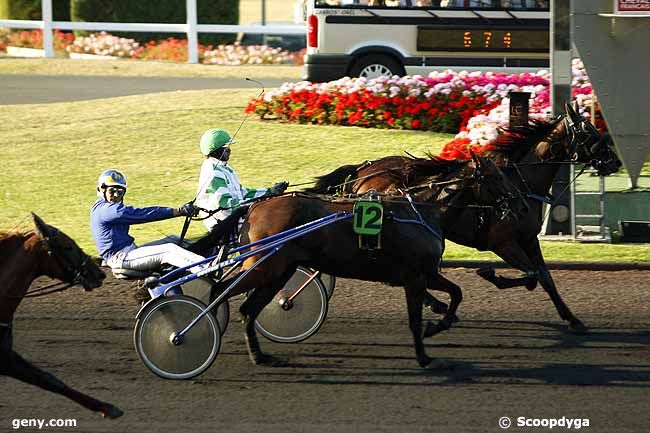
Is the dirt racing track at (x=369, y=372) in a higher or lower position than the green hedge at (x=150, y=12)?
lower

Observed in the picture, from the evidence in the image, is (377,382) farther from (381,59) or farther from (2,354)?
(381,59)

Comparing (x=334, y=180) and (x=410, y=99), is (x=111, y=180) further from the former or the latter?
(x=410, y=99)

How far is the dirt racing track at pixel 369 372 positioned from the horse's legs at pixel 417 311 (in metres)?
0.10

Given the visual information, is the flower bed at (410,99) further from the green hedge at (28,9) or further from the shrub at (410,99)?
the green hedge at (28,9)

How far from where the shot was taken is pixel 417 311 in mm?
7984

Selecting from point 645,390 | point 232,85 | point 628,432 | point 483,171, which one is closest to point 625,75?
point 483,171

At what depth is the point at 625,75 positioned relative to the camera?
469 inches

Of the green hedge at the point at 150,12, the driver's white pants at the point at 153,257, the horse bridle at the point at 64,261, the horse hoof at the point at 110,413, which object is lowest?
the horse hoof at the point at 110,413

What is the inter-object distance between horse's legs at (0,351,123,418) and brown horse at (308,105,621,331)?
317 cm

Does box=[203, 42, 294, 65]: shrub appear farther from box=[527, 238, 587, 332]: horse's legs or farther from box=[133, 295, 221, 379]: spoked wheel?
A: box=[133, 295, 221, 379]: spoked wheel

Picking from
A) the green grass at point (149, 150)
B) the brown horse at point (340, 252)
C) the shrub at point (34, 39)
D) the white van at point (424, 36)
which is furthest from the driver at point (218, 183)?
the shrub at point (34, 39)

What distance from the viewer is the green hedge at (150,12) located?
2752cm

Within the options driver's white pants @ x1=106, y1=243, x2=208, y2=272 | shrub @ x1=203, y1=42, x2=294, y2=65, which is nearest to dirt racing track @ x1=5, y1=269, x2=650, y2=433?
driver's white pants @ x1=106, y1=243, x2=208, y2=272

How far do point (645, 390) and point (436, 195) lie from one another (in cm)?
219
